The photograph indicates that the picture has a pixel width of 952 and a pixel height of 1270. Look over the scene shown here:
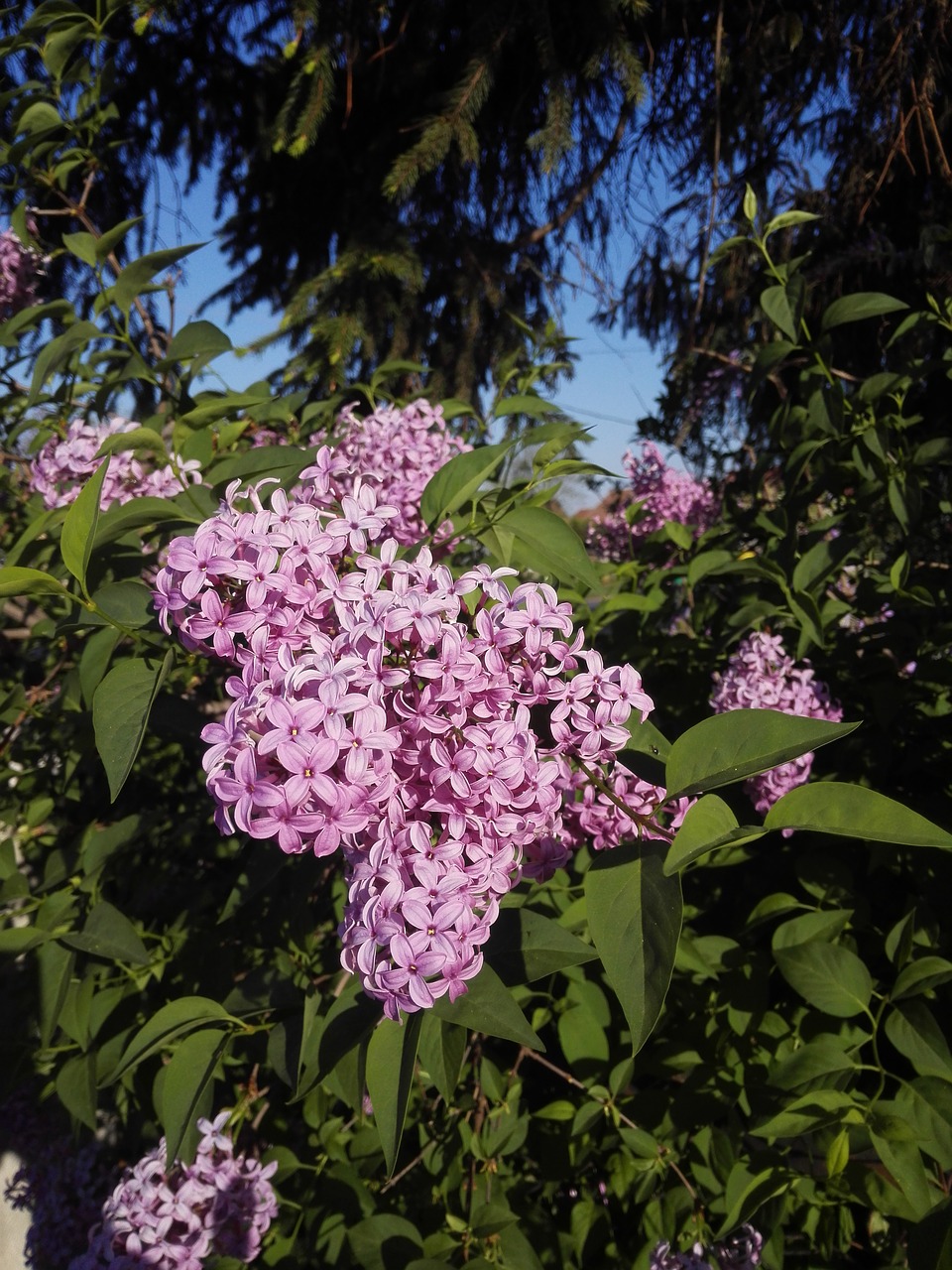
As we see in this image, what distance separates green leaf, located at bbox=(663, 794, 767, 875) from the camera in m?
0.74

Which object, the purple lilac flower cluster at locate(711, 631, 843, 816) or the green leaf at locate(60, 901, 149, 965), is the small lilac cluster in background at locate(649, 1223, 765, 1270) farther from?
the green leaf at locate(60, 901, 149, 965)

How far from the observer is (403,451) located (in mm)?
1859

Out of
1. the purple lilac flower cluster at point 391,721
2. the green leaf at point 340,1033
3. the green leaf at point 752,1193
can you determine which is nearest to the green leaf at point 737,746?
the purple lilac flower cluster at point 391,721

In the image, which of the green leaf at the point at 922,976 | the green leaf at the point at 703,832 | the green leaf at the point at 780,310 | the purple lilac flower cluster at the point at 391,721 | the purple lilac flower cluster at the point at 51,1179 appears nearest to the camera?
the green leaf at the point at 703,832

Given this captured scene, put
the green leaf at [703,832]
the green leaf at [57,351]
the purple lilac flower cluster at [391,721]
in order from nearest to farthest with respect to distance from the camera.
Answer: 1. the green leaf at [703,832]
2. the purple lilac flower cluster at [391,721]
3. the green leaf at [57,351]

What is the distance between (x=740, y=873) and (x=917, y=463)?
3.67ft

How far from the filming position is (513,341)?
14.3 feet

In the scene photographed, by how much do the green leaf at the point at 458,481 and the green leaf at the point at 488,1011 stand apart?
0.66 metres

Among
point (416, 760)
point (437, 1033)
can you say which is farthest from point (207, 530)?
point (437, 1033)

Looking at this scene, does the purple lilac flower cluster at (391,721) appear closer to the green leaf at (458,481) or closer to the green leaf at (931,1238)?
the green leaf at (458,481)

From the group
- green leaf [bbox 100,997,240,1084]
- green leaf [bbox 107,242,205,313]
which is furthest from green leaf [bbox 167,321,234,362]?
green leaf [bbox 100,997,240,1084]

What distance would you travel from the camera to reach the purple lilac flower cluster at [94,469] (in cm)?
169

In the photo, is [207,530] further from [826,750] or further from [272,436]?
[826,750]

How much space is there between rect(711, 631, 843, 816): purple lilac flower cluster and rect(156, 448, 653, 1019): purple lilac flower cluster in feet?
2.73
